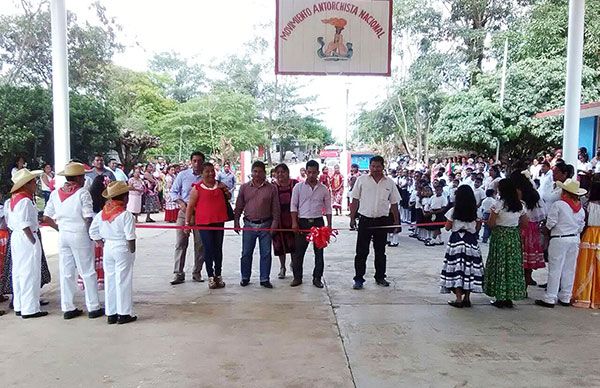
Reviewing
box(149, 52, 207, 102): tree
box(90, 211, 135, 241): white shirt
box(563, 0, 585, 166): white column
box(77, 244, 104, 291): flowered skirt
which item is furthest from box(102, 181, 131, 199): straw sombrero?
box(149, 52, 207, 102): tree

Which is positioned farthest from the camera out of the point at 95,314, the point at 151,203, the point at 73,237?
the point at 151,203

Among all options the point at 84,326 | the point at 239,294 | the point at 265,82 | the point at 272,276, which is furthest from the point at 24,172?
the point at 265,82

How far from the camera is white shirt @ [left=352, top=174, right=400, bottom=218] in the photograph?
22.2ft

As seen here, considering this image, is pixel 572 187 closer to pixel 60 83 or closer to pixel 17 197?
pixel 17 197

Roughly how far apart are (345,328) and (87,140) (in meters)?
14.8

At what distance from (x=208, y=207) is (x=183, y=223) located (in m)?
0.65

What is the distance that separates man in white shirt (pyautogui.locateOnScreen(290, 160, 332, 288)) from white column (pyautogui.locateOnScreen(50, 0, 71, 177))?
13.9 feet

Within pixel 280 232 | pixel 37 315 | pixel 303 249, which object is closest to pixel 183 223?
pixel 280 232

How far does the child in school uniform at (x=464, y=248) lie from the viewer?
579 cm

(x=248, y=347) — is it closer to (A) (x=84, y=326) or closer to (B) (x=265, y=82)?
(A) (x=84, y=326)

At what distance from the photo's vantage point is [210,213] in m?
6.73

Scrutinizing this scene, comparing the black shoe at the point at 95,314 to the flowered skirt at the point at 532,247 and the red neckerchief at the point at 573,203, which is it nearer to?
the flowered skirt at the point at 532,247

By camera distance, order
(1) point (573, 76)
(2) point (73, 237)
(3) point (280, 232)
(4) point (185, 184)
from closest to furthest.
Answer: (2) point (73, 237)
(3) point (280, 232)
(4) point (185, 184)
(1) point (573, 76)

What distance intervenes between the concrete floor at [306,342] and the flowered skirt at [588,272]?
22 cm
